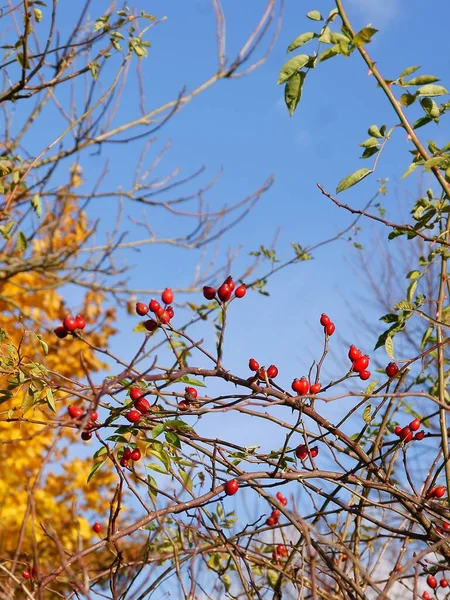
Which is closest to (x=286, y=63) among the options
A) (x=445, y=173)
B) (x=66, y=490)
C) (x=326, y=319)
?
(x=445, y=173)

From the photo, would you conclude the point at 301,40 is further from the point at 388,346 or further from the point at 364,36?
the point at 388,346

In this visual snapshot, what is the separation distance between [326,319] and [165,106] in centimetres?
521

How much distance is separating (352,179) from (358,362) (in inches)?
20.6

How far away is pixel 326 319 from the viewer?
197 cm

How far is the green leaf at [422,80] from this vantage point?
1.69 m

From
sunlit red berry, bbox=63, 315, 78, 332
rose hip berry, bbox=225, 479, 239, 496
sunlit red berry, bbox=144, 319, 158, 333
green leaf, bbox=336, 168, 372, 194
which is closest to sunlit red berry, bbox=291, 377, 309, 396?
rose hip berry, bbox=225, 479, 239, 496

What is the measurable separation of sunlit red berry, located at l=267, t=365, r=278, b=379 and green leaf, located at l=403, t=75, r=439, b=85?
2.68 ft

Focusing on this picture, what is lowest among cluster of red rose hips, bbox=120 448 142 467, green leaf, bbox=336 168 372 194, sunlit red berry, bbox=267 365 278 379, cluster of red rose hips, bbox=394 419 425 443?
cluster of red rose hips, bbox=394 419 425 443

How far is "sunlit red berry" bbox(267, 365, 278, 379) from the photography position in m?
1.84

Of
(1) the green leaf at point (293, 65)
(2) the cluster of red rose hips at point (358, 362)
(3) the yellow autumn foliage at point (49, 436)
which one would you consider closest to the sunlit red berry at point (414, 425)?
(2) the cluster of red rose hips at point (358, 362)

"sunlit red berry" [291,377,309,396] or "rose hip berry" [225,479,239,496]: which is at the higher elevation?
"sunlit red berry" [291,377,309,396]

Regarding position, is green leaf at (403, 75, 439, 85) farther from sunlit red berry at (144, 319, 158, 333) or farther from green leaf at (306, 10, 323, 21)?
sunlit red berry at (144, 319, 158, 333)

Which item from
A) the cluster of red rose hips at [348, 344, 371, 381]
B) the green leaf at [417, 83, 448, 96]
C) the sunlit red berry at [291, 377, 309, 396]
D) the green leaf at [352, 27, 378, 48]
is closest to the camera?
the green leaf at [352, 27, 378, 48]

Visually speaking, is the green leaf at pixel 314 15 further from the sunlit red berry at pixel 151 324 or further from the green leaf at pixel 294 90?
the sunlit red berry at pixel 151 324
